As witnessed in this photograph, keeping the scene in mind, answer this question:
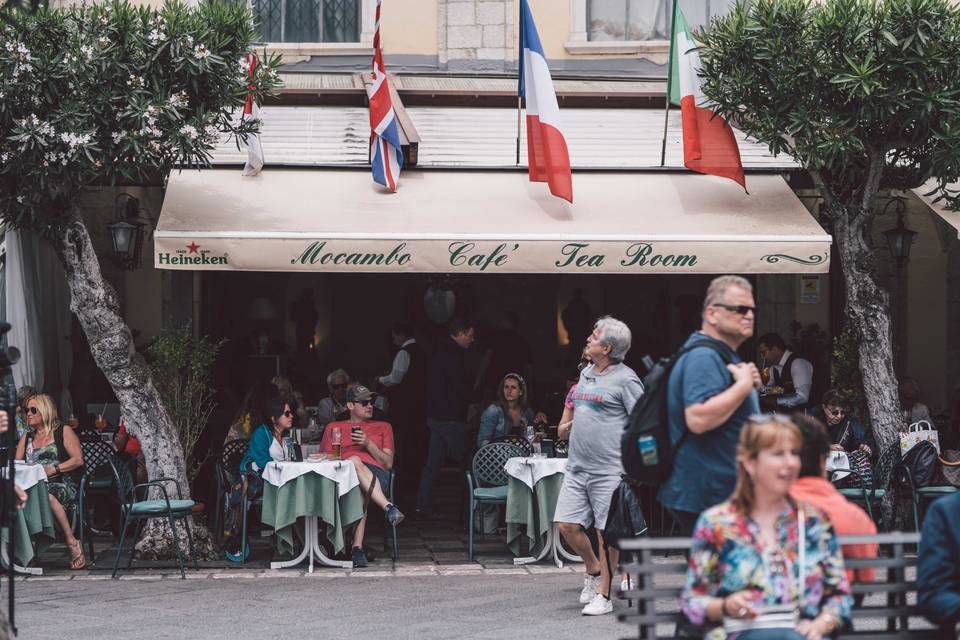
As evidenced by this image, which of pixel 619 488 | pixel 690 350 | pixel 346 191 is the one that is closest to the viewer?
pixel 690 350

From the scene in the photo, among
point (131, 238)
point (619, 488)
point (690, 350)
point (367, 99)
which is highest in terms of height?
point (367, 99)

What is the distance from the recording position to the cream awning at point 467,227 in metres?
10.1

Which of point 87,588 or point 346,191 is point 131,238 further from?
point 87,588

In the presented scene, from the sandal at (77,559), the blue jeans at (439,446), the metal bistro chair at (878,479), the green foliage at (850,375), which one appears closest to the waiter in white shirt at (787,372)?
the green foliage at (850,375)

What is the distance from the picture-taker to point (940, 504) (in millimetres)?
4477

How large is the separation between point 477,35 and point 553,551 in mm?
5681

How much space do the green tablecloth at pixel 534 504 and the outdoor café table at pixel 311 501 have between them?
116cm

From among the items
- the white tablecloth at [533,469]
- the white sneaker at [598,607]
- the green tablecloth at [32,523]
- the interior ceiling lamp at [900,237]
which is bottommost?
the white sneaker at [598,607]

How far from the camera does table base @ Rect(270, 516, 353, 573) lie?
9.85 meters

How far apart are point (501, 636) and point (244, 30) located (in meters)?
5.07

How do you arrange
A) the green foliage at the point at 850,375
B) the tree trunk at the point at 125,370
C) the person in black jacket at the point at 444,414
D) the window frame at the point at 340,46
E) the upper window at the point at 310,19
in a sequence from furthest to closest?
the upper window at the point at 310,19 → the window frame at the point at 340,46 → the person in black jacket at the point at 444,414 → the green foliage at the point at 850,375 → the tree trunk at the point at 125,370

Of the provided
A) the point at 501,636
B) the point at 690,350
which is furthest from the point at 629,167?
the point at 690,350

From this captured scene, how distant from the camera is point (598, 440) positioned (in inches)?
311

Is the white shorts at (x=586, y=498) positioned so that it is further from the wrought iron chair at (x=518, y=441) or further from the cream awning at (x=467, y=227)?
the wrought iron chair at (x=518, y=441)
